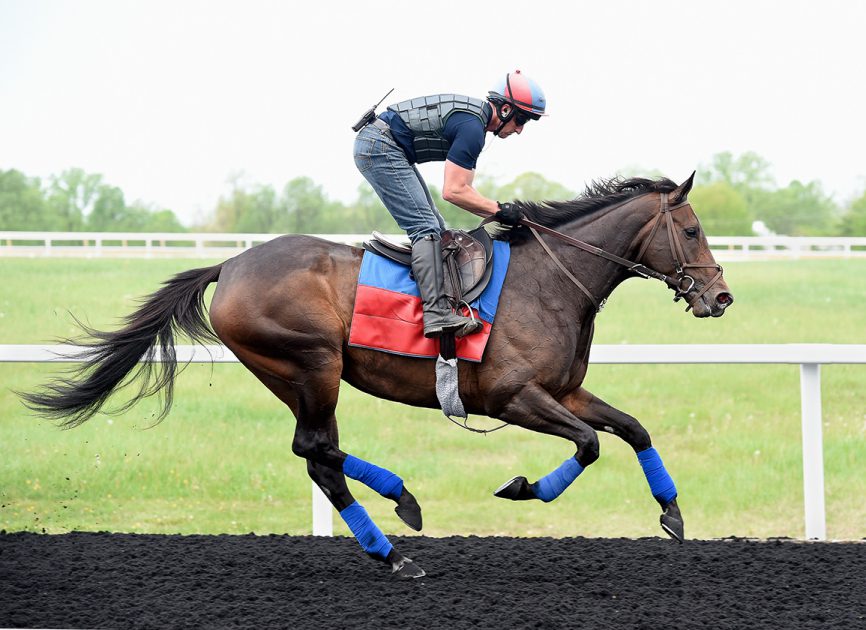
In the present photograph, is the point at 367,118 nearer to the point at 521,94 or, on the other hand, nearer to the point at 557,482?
the point at 521,94

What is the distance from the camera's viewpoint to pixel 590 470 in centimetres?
809

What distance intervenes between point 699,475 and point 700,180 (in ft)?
39.5

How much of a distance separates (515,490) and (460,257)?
1.09 meters

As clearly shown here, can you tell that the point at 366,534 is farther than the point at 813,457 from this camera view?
No

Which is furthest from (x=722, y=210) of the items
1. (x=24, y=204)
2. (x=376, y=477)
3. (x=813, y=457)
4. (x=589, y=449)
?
(x=376, y=477)

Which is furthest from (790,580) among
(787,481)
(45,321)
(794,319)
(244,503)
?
(45,321)

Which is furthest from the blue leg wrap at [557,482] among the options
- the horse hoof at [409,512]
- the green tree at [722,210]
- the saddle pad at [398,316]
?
the green tree at [722,210]

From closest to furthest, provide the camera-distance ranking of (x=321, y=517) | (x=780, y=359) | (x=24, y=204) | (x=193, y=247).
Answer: (x=780, y=359) < (x=321, y=517) < (x=193, y=247) < (x=24, y=204)

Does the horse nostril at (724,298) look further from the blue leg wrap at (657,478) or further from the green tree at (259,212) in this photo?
the green tree at (259,212)

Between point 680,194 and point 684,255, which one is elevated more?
point 680,194

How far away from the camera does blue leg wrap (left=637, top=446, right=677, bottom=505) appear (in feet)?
15.5

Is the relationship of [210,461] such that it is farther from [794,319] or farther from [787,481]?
[794,319]

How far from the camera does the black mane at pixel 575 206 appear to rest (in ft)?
15.8

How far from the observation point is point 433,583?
14.9 ft
